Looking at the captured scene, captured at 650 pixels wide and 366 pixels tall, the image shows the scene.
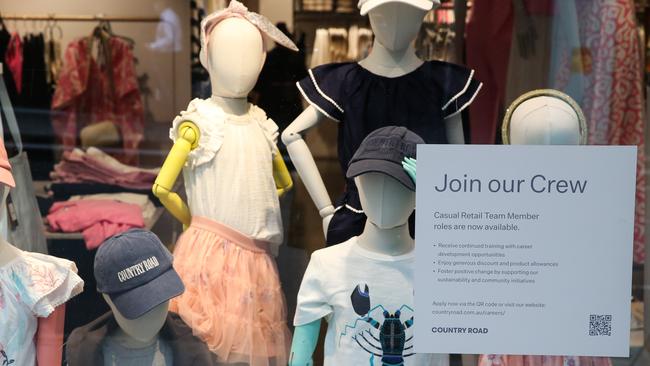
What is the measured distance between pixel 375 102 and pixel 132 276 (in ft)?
1.90

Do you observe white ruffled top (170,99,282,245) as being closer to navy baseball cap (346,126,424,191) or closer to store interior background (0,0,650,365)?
store interior background (0,0,650,365)

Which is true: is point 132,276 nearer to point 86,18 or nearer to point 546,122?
point 546,122

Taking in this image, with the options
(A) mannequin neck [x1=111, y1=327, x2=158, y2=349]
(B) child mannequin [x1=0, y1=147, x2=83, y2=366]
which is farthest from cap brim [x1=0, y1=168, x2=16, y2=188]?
(A) mannequin neck [x1=111, y1=327, x2=158, y2=349]

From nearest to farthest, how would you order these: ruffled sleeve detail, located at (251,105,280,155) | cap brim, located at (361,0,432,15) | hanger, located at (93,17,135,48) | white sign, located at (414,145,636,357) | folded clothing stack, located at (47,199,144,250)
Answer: white sign, located at (414,145,636,357), cap brim, located at (361,0,432,15), ruffled sleeve detail, located at (251,105,280,155), folded clothing stack, located at (47,199,144,250), hanger, located at (93,17,135,48)

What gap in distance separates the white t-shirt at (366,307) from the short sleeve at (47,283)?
0.43m

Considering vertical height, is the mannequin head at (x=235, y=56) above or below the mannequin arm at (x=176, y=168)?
above

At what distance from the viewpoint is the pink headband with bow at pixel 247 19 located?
1867mm

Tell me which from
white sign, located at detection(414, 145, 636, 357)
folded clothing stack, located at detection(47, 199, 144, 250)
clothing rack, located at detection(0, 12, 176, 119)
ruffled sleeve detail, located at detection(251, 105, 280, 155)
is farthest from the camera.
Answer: clothing rack, located at detection(0, 12, 176, 119)

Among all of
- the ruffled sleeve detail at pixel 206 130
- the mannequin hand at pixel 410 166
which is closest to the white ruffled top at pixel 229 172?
the ruffled sleeve detail at pixel 206 130

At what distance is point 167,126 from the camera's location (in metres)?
2.12

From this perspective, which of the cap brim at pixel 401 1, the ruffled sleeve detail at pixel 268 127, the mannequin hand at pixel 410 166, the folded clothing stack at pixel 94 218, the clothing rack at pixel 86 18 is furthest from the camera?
the clothing rack at pixel 86 18

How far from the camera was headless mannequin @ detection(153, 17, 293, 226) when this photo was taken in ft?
6.09

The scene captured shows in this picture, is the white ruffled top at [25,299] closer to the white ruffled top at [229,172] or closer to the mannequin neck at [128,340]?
the mannequin neck at [128,340]

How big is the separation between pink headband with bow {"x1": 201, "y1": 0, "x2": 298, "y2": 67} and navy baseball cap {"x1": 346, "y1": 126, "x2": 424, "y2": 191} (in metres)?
0.40
